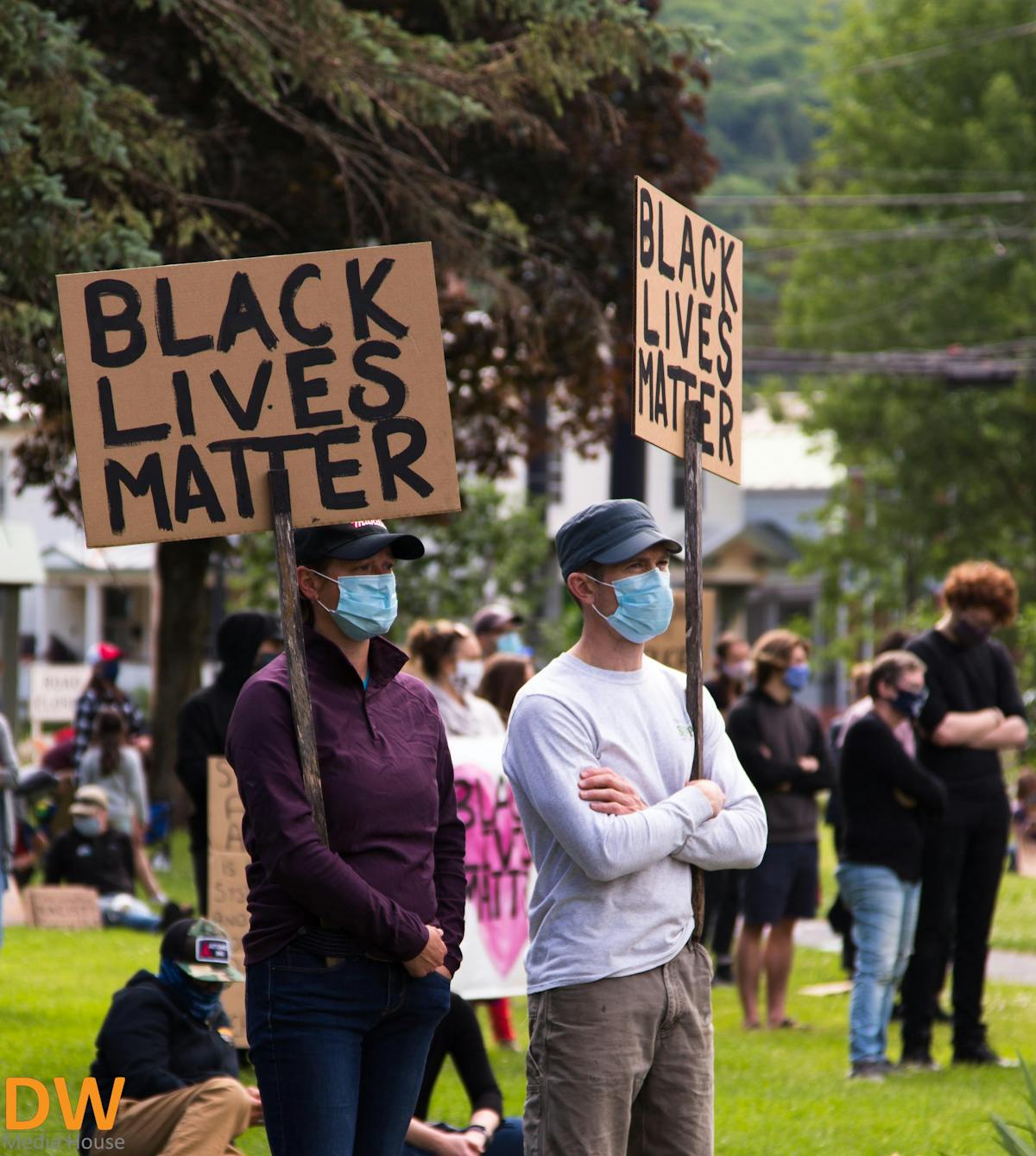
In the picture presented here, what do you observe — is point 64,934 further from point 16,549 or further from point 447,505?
point 447,505

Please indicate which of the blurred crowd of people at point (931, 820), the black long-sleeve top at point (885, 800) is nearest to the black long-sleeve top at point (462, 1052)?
the blurred crowd of people at point (931, 820)

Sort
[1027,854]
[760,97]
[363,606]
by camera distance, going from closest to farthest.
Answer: [363,606] → [1027,854] → [760,97]

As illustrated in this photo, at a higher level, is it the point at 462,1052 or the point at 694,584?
the point at 694,584

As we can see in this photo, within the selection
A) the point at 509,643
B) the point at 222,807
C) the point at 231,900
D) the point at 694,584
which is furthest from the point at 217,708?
the point at 509,643

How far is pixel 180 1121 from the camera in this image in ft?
17.7

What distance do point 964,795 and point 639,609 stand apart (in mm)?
4443

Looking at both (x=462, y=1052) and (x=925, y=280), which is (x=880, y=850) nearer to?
(x=462, y=1052)

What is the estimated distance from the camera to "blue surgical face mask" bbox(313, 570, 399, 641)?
4188 millimetres

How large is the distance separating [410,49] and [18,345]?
3209 mm

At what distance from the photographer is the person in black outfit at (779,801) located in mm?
9508

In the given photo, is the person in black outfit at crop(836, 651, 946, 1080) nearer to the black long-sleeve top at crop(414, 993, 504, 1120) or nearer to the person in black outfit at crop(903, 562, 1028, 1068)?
the person in black outfit at crop(903, 562, 1028, 1068)

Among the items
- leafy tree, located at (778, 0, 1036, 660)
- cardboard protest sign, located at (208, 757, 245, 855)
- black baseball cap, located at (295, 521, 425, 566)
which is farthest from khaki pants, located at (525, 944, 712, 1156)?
leafy tree, located at (778, 0, 1036, 660)

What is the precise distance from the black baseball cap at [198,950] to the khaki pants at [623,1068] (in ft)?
5.13

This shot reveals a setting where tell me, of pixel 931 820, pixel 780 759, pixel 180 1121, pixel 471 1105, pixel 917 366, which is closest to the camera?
pixel 180 1121
